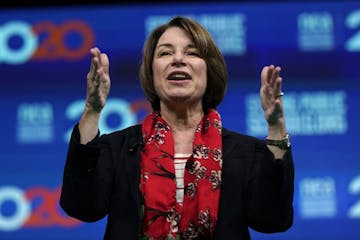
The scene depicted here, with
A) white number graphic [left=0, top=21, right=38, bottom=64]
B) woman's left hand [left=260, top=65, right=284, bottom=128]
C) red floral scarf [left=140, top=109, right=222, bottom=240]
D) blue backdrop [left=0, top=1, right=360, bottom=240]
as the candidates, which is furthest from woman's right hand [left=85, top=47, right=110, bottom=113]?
white number graphic [left=0, top=21, right=38, bottom=64]

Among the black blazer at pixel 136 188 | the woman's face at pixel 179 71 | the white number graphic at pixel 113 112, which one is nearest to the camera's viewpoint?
the black blazer at pixel 136 188

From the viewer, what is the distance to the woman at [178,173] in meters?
1.59

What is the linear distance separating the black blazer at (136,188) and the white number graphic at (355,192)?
1755mm

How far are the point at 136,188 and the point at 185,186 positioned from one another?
108 millimetres

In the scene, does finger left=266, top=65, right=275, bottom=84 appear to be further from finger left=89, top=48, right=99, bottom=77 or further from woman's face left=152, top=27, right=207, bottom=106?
finger left=89, top=48, right=99, bottom=77

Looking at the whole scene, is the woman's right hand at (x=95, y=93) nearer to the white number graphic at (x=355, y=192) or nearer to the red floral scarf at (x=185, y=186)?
the red floral scarf at (x=185, y=186)

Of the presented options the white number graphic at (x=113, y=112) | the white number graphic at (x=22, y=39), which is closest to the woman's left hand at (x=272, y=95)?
the white number graphic at (x=113, y=112)

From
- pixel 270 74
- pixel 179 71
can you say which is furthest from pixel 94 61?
pixel 270 74

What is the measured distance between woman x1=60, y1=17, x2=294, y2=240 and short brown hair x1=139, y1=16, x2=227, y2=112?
0.23 feet

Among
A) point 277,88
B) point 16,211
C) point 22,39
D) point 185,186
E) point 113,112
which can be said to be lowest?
point 16,211

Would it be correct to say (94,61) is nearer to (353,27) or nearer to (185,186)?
(185,186)

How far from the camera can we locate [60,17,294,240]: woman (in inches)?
62.7

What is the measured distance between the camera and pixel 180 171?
1.67 m

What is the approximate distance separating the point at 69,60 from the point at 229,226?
205cm
